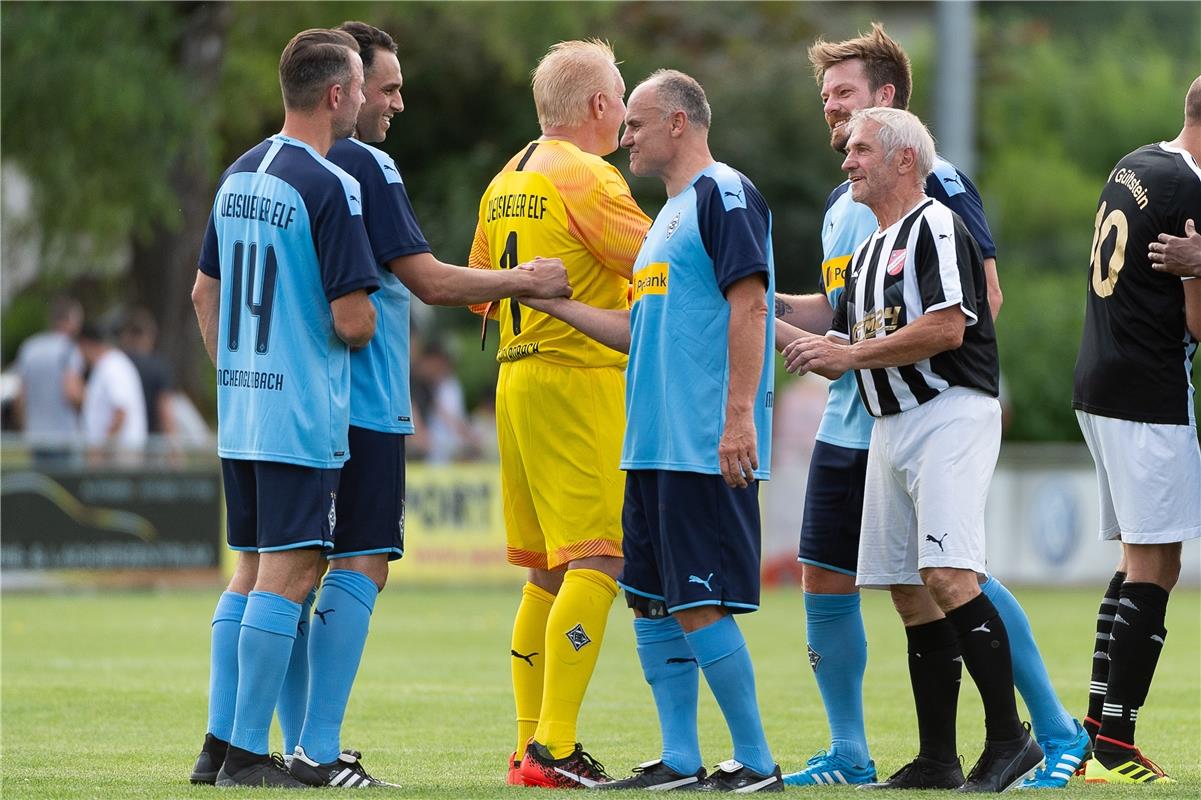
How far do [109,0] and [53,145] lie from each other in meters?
1.86

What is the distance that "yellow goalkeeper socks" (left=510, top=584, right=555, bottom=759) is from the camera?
7457 millimetres

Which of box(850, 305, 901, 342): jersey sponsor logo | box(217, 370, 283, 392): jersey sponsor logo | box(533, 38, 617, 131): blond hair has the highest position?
box(533, 38, 617, 131): blond hair

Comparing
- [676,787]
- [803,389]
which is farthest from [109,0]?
[676,787]

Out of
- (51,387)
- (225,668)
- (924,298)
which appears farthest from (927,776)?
(51,387)

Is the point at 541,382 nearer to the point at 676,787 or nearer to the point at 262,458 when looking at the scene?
the point at 262,458

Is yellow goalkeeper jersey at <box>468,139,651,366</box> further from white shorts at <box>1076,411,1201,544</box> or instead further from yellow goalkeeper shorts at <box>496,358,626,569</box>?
white shorts at <box>1076,411,1201,544</box>

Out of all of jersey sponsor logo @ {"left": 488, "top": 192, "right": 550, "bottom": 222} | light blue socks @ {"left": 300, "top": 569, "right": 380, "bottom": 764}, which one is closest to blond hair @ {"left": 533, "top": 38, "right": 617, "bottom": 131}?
jersey sponsor logo @ {"left": 488, "top": 192, "right": 550, "bottom": 222}

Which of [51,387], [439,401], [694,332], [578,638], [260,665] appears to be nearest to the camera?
Result: [260,665]

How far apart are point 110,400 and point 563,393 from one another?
40.3ft

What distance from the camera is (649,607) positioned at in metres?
6.89

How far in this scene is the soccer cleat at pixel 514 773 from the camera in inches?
276

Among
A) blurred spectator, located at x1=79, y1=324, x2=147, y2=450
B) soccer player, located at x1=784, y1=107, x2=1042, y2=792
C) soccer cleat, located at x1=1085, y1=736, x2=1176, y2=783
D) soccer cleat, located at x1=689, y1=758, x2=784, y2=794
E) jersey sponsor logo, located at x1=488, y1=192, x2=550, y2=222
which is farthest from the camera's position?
blurred spectator, located at x1=79, y1=324, x2=147, y2=450

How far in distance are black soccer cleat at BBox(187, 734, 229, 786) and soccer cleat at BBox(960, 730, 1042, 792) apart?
105 inches

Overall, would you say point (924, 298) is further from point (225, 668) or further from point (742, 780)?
point (225, 668)
